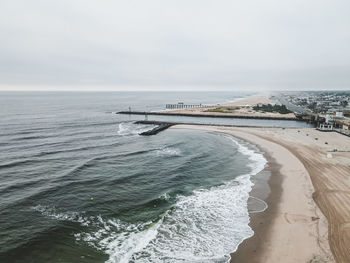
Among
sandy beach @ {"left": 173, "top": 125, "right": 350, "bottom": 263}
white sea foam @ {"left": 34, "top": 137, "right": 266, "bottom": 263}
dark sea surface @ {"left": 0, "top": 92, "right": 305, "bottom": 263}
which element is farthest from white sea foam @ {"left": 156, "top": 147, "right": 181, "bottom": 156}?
white sea foam @ {"left": 34, "top": 137, "right": 266, "bottom": 263}

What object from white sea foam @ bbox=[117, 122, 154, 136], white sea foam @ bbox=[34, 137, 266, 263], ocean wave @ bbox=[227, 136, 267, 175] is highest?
white sea foam @ bbox=[117, 122, 154, 136]

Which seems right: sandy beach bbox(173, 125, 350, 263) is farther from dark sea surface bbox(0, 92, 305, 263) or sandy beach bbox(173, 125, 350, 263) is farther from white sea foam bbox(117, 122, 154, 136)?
white sea foam bbox(117, 122, 154, 136)

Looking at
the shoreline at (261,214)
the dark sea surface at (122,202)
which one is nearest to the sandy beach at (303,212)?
the shoreline at (261,214)

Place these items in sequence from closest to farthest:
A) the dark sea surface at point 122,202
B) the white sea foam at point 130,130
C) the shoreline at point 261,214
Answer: the shoreline at point 261,214, the dark sea surface at point 122,202, the white sea foam at point 130,130

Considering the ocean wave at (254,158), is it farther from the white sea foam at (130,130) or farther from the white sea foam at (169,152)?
the white sea foam at (130,130)

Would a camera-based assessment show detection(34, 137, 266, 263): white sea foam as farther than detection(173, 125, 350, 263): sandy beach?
Yes

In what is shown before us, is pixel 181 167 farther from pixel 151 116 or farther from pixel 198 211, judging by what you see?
pixel 151 116

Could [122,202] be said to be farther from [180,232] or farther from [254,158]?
[254,158]
